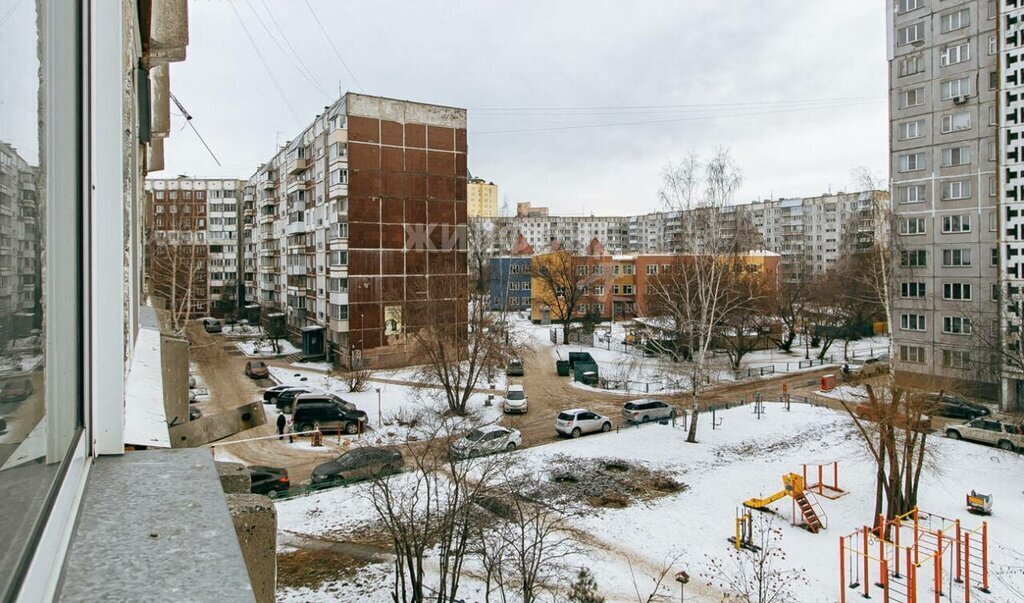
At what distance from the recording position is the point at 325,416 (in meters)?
20.5

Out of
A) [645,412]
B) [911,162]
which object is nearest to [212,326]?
[645,412]

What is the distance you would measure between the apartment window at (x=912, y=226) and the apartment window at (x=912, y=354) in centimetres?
501

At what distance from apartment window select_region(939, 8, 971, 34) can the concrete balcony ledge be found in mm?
33187

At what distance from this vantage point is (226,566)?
2.91ft

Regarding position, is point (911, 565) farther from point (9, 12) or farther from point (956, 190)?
point (956, 190)

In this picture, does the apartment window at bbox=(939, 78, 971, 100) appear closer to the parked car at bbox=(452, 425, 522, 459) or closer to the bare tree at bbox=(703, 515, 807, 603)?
the bare tree at bbox=(703, 515, 807, 603)

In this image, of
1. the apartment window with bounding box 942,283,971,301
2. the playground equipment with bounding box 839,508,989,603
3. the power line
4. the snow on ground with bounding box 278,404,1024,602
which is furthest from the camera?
the apartment window with bounding box 942,283,971,301

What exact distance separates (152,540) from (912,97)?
33455 millimetres

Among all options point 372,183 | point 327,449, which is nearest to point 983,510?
point 327,449

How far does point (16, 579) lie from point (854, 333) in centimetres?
4757

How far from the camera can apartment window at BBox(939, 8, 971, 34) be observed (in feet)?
84.3

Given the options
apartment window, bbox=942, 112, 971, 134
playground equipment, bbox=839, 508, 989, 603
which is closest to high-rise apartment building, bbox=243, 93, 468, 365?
playground equipment, bbox=839, 508, 989, 603

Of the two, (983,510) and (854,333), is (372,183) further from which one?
(854,333)

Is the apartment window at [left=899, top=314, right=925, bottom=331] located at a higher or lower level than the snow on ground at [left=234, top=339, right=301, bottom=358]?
higher
